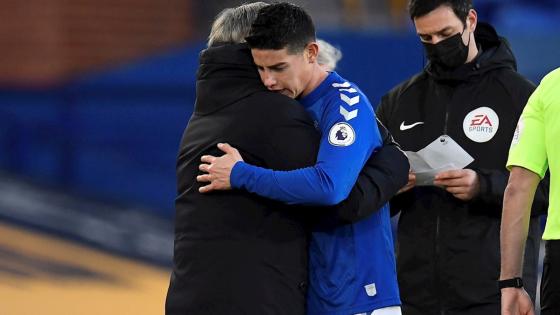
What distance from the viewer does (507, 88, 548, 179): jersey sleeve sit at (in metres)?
3.03

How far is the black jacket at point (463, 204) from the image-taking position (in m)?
3.79

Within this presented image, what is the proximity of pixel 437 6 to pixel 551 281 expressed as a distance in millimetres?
1235

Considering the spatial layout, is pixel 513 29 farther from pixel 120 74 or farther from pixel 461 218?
pixel 461 218

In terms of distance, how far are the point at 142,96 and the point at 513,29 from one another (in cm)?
333

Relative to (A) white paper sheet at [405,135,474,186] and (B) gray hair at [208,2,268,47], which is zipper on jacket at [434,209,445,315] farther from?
(B) gray hair at [208,2,268,47]

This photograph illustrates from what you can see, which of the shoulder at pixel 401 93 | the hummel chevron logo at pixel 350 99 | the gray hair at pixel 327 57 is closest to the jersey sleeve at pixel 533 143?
the hummel chevron logo at pixel 350 99

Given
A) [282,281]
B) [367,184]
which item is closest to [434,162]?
[367,184]

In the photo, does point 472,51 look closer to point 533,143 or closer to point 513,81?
point 513,81

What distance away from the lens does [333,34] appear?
31.3ft

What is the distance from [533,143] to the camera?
119 inches

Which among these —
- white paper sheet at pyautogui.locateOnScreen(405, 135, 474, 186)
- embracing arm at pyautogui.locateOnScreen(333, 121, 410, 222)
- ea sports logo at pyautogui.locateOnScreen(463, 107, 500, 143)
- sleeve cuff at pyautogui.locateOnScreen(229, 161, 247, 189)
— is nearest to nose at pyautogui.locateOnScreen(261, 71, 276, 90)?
sleeve cuff at pyautogui.locateOnScreen(229, 161, 247, 189)

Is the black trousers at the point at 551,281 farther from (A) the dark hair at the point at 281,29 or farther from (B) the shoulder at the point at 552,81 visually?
(A) the dark hair at the point at 281,29

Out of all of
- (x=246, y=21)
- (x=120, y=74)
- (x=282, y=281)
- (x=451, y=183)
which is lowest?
(x=282, y=281)

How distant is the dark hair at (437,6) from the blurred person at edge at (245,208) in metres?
0.79
